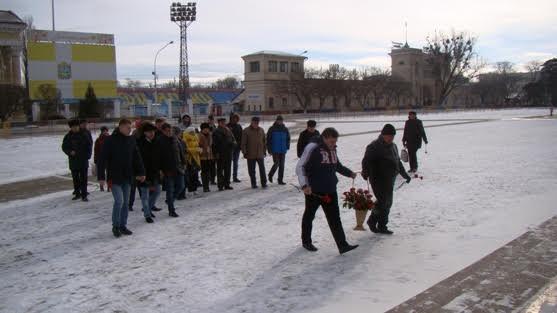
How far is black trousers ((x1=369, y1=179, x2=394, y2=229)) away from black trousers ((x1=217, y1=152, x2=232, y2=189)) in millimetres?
4714

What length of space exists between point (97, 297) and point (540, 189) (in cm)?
917

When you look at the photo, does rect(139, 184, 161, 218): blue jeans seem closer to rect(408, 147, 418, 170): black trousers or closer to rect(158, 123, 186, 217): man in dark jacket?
rect(158, 123, 186, 217): man in dark jacket

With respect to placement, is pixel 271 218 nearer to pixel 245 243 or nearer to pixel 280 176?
pixel 245 243

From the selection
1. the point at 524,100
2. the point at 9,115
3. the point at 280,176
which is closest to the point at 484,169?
the point at 280,176

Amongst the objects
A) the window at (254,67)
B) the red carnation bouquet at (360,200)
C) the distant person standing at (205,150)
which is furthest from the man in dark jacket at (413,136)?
the window at (254,67)

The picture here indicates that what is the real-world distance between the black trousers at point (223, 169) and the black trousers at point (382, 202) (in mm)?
4714

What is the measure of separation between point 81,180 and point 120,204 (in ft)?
12.5

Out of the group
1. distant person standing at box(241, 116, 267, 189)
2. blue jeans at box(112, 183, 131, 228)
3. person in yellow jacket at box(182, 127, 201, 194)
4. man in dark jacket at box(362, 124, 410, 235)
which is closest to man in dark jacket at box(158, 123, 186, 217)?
blue jeans at box(112, 183, 131, 228)

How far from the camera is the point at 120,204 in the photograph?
25.0ft

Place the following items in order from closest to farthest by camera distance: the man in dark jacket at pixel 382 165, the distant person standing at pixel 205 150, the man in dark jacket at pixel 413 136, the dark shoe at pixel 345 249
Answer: the dark shoe at pixel 345 249
the man in dark jacket at pixel 382 165
the distant person standing at pixel 205 150
the man in dark jacket at pixel 413 136

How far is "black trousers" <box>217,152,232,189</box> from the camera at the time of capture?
11352 millimetres

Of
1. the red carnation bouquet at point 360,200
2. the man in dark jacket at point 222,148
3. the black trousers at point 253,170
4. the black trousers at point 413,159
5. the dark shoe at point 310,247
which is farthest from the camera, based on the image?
the black trousers at point 413,159

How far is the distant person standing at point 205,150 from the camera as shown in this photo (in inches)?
432

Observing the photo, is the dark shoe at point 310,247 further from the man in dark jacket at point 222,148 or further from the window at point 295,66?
the window at point 295,66
